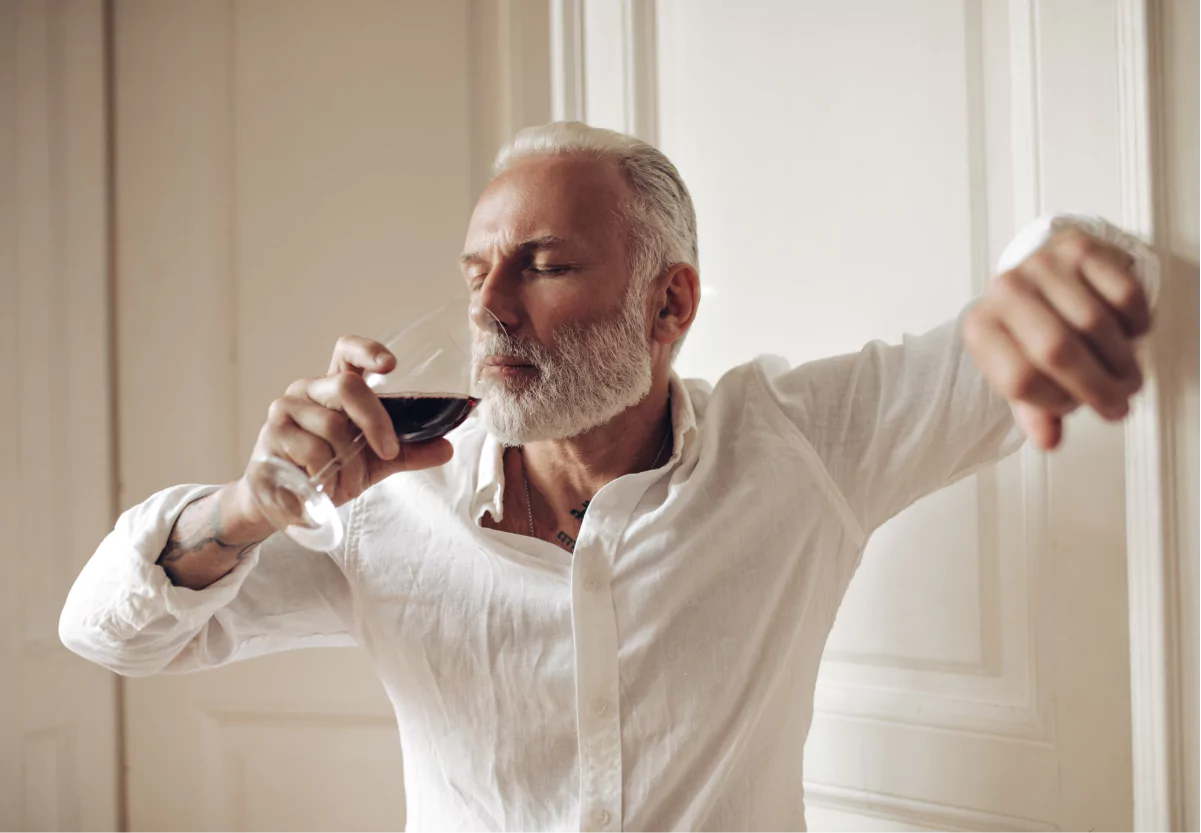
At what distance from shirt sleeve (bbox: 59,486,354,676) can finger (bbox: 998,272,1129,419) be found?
835 millimetres

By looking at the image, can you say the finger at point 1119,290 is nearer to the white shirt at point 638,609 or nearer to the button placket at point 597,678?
the white shirt at point 638,609

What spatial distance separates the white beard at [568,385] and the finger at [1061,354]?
2.24ft

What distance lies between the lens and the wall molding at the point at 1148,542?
3.13ft

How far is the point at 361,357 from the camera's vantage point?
0.86m

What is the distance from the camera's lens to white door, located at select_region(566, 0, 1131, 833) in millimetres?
1205

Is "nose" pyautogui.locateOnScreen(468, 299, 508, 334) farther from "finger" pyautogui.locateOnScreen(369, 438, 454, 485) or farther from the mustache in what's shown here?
"finger" pyautogui.locateOnScreen(369, 438, 454, 485)

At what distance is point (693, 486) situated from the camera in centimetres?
121

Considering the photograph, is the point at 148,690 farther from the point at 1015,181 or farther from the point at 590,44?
the point at 1015,181

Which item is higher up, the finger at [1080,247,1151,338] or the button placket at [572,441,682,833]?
the finger at [1080,247,1151,338]

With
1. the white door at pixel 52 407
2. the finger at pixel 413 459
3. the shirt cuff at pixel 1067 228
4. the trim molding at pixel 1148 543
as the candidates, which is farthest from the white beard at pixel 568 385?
the white door at pixel 52 407

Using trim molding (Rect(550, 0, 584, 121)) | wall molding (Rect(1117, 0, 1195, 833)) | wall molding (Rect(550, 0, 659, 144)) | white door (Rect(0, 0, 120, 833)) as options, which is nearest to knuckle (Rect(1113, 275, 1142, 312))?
wall molding (Rect(1117, 0, 1195, 833))

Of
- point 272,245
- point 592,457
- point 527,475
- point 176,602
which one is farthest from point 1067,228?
point 272,245

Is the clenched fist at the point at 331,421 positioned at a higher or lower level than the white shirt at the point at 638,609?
higher

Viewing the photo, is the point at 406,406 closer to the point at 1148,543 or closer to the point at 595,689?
the point at 595,689
